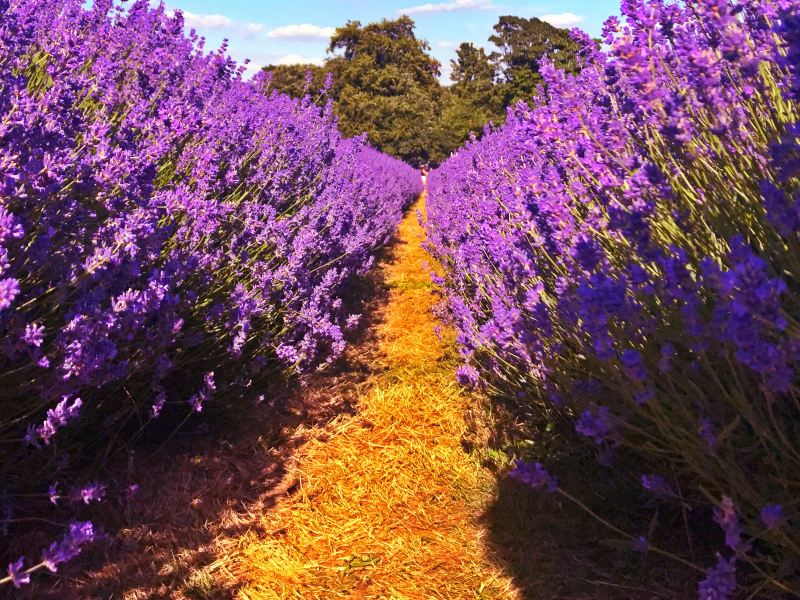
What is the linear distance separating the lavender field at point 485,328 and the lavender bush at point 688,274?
0.04ft

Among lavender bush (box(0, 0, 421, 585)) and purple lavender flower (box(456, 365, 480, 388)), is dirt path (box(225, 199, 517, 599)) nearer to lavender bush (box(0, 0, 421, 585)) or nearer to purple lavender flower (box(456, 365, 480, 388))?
purple lavender flower (box(456, 365, 480, 388))

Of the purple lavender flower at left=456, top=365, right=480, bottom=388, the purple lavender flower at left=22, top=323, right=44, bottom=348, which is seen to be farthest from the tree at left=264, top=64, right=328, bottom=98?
the purple lavender flower at left=22, top=323, right=44, bottom=348

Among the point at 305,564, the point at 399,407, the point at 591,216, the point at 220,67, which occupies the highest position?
the point at 220,67

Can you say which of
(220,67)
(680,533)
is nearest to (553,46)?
(220,67)

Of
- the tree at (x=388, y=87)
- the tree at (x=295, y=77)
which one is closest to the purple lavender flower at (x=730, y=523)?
the tree at (x=388, y=87)

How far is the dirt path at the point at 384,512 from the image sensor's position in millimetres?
2195

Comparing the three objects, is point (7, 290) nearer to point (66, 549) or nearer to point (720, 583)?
point (66, 549)

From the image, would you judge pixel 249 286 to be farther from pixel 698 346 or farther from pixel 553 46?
pixel 553 46

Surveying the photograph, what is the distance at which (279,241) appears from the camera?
129 inches

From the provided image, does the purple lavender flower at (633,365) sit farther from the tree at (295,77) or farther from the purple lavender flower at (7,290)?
the tree at (295,77)

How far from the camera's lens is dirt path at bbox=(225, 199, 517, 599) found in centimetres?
220

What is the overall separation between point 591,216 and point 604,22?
77 centimetres

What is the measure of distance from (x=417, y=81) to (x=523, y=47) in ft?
19.7

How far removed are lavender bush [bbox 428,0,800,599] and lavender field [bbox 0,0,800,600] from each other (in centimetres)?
1
